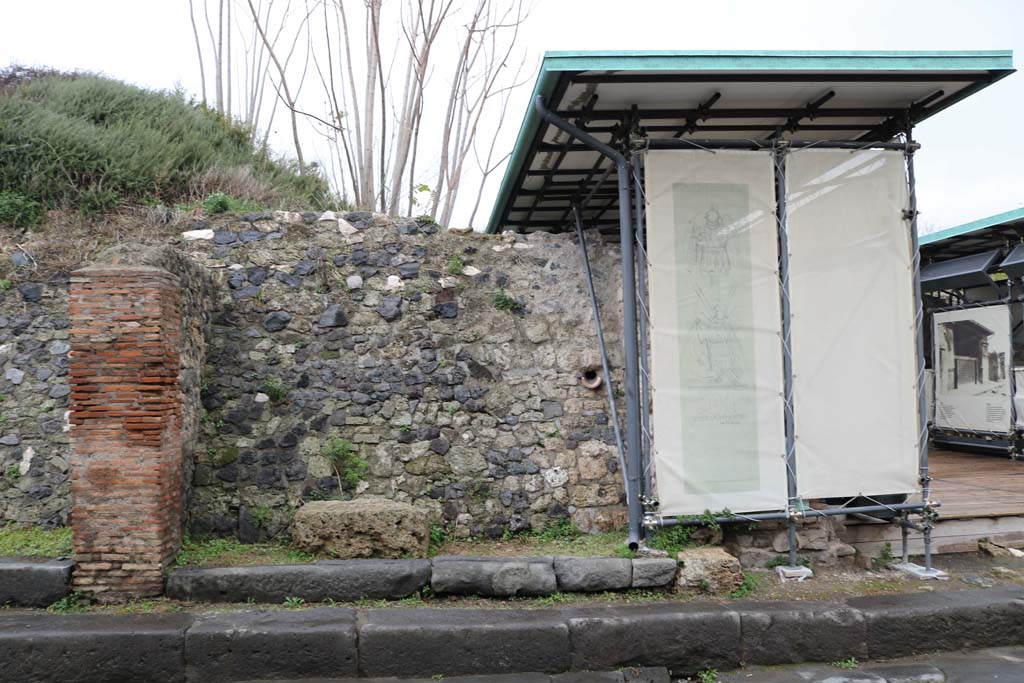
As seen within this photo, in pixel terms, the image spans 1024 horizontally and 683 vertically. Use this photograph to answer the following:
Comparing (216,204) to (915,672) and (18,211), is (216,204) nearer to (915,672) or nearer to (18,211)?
(18,211)

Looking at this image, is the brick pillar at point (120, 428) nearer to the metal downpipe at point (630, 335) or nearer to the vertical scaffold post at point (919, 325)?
the metal downpipe at point (630, 335)

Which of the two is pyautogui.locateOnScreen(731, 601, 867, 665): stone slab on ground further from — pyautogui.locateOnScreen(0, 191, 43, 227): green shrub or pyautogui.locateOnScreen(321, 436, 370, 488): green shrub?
pyautogui.locateOnScreen(0, 191, 43, 227): green shrub

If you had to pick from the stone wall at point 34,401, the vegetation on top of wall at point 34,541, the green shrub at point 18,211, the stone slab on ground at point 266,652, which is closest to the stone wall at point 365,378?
the stone wall at point 34,401

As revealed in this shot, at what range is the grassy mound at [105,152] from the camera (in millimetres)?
6977

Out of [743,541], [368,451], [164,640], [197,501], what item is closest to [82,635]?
[164,640]

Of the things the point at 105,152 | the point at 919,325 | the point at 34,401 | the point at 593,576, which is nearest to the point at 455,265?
the point at 593,576

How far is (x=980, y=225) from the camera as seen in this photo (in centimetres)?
877

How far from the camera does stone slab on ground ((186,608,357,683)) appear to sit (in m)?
4.17

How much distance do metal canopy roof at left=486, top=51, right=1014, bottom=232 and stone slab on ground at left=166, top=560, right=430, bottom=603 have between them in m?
3.44

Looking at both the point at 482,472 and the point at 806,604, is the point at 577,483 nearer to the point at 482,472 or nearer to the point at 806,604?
the point at 482,472

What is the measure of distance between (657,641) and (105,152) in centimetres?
703

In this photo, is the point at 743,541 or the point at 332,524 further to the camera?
the point at 743,541

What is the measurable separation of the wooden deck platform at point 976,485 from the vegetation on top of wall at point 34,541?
6838 millimetres

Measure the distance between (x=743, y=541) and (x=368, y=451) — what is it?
3.03 metres
